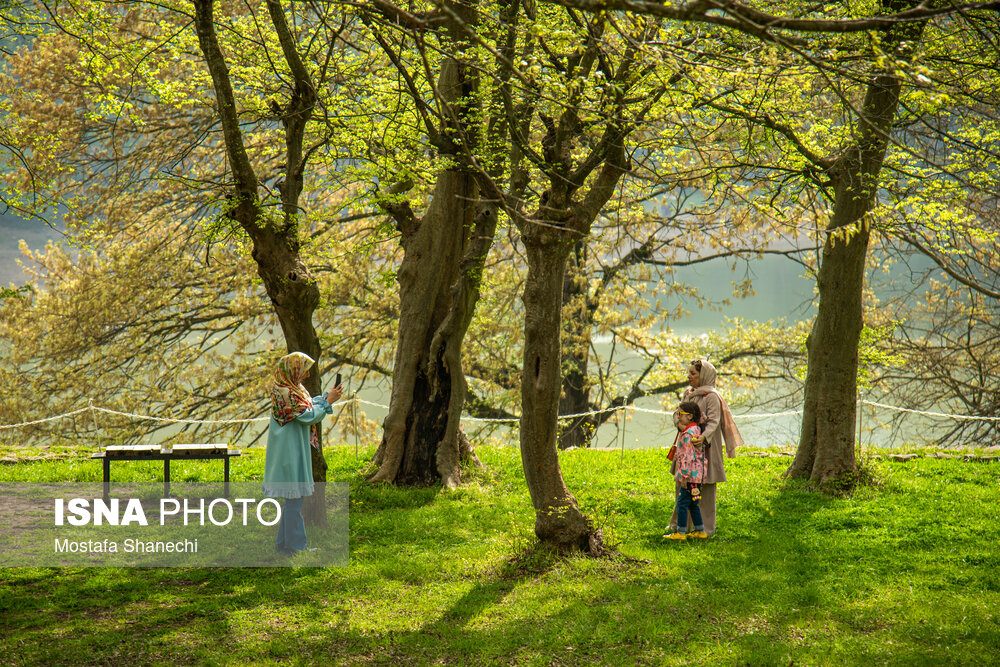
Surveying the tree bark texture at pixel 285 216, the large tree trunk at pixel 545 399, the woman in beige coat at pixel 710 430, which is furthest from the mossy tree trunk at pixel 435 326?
the woman in beige coat at pixel 710 430

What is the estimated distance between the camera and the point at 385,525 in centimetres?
902

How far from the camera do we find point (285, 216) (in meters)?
8.03

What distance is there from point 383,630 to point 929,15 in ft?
16.9

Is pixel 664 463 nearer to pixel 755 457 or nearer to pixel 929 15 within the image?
pixel 755 457

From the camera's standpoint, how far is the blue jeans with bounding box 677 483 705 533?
8.19 meters

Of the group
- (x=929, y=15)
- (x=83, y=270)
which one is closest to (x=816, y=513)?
(x=929, y=15)

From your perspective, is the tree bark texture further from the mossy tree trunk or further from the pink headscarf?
the pink headscarf

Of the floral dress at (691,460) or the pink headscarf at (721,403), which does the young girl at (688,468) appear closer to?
the floral dress at (691,460)

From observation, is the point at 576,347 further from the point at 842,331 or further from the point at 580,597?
the point at 580,597

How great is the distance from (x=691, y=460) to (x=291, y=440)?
3.93m

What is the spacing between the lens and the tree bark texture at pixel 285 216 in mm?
7625

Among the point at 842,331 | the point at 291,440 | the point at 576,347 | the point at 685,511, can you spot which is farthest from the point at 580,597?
the point at 576,347

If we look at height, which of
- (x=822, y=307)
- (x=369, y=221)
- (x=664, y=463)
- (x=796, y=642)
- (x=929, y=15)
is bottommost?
(x=796, y=642)

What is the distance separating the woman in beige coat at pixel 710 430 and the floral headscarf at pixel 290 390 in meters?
3.81
